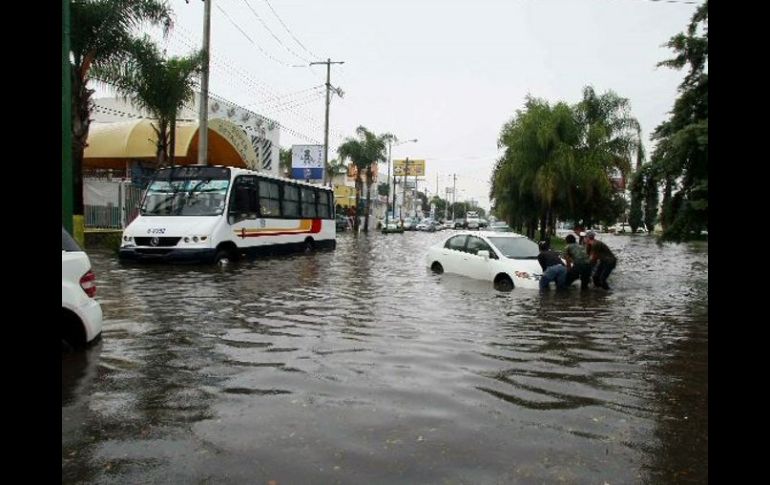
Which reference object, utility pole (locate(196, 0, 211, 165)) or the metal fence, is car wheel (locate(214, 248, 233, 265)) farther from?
the metal fence

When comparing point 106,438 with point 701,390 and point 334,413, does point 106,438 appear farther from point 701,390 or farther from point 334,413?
point 701,390

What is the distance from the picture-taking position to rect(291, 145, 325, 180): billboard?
149 ft

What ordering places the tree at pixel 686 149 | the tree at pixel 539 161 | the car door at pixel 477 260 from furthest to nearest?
the tree at pixel 539 161 → the car door at pixel 477 260 → the tree at pixel 686 149

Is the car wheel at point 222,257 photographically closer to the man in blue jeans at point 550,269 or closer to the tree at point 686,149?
the man in blue jeans at point 550,269

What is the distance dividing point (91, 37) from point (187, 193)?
6.22 m

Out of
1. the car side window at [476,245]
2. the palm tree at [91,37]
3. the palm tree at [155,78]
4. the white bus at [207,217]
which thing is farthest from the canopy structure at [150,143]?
the car side window at [476,245]

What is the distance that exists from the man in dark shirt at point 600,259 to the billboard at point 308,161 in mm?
31654

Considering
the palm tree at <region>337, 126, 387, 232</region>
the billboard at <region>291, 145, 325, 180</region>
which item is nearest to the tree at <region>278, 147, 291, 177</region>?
the palm tree at <region>337, 126, 387, 232</region>

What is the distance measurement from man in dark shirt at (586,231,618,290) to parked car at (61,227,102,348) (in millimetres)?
11296

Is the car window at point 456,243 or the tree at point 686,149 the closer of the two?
the tree at point 686,149

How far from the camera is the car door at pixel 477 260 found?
49.6ft


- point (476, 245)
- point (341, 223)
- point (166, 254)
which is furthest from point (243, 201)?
point (341, 223)

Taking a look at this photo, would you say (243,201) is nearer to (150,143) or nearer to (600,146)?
(150,143)
